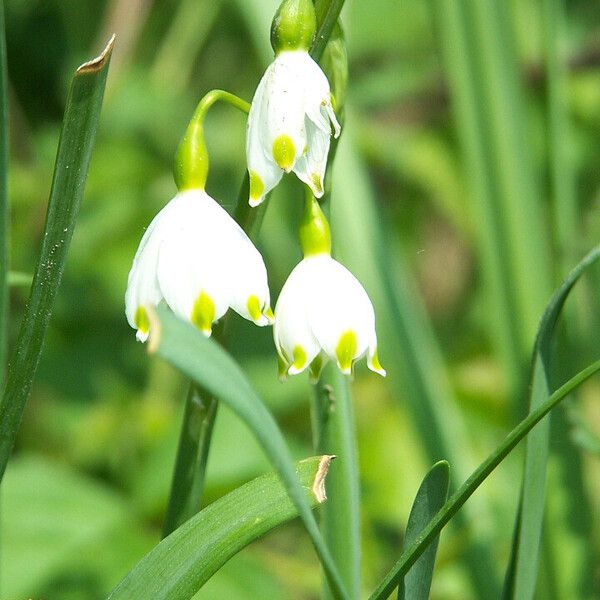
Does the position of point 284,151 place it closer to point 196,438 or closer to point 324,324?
point 324,324

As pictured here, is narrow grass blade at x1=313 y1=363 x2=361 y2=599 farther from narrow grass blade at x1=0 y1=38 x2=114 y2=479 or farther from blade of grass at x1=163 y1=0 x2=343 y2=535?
narrow grass blade at x1=0 y1=38 x2=114 y2=479

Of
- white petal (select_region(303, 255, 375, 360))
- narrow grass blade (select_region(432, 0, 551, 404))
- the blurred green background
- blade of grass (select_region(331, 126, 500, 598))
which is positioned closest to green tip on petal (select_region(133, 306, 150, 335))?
white petal (select_region(303, 255, 375, 360))

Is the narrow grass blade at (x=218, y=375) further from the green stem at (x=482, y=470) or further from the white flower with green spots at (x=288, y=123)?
the white flower with green spots at (x=288, y=123)

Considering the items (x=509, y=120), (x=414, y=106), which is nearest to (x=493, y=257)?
(x=509, y=120)

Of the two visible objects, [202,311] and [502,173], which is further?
[502,173]

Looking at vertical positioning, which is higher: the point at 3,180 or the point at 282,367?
the point at 3,180

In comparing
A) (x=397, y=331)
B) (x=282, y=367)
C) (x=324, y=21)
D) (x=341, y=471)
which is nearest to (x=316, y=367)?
(x=282, y=367)
